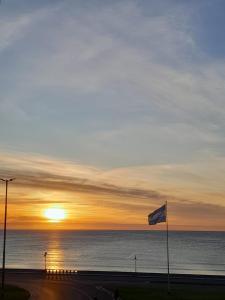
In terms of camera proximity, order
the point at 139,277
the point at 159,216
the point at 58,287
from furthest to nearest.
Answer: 1. the point at 139,277
2. the point at 58,287
3. the point at 159,216

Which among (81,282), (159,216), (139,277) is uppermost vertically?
(159,216)

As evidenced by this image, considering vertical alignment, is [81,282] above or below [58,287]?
above

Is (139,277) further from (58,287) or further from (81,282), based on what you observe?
(58,287)

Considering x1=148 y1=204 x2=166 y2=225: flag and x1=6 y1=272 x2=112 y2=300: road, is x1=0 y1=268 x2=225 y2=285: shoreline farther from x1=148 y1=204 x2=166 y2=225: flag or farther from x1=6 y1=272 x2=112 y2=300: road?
x1=148 y1=204 x2=166 y2=225: flag

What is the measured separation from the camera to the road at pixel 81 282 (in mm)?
54719

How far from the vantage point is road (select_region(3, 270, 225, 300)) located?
180 ft

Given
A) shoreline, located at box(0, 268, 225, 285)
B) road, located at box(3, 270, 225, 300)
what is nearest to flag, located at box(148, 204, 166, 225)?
road, located at box(3, 270, 225, 300)

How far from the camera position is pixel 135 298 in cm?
4928

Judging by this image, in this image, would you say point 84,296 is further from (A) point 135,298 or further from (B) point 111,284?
(B) point 111,284

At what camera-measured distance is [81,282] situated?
67.2m

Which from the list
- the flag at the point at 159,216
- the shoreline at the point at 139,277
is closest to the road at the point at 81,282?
the shoreline at the point at 139,277

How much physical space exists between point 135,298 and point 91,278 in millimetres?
24212

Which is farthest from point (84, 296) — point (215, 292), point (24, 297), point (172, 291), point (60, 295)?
point (215, 292)

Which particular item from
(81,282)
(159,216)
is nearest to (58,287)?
(81,282)
